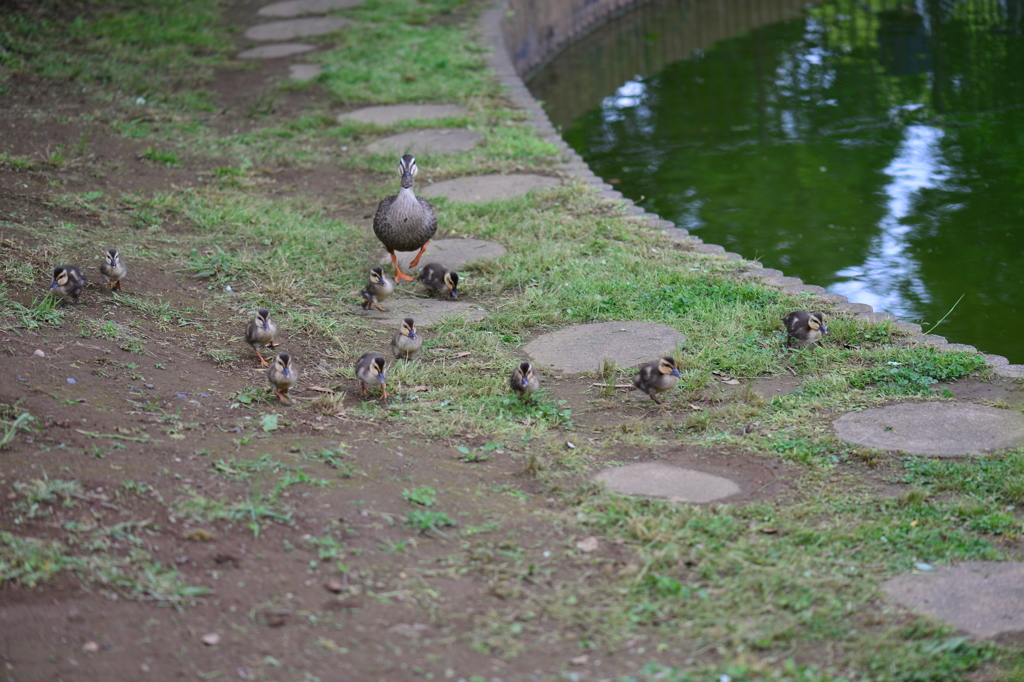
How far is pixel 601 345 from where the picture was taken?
19.7 feet

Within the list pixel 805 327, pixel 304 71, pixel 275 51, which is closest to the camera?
pixel 805 327

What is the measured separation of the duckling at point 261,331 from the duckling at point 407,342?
28.5 inches

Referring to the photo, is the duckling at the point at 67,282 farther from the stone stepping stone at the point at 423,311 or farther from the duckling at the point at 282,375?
the stone stepping stone at the point at 423,311

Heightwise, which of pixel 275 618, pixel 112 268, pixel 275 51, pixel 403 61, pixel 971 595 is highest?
pixel 275 51

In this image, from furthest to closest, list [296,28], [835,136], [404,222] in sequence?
[296,28] < [835,136] < [404,222]

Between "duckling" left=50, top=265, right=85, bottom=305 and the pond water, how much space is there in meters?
5.63

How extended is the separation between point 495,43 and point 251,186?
19.0 feet

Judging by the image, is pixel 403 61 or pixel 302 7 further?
pixel 302 7

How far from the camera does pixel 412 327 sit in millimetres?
5586

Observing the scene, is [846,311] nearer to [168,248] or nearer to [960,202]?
[960,202]

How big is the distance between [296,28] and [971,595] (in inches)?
515

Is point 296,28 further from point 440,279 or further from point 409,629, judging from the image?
point 409,629

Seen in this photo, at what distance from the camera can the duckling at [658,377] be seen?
5102 mm

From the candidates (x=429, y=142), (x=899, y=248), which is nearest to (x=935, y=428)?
(x=899, y=248)
